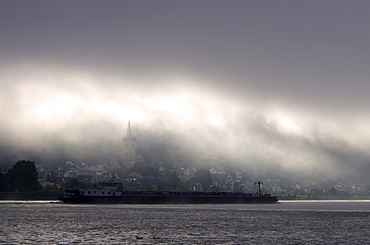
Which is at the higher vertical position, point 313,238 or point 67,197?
point 67,197

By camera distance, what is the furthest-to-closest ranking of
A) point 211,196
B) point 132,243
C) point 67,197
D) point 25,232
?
point 211,196
point 67,197
point 25,232
point 132,243

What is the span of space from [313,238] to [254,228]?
15617 mm

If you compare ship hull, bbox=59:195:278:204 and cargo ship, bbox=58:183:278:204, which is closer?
ship hull, bbox=59:195:278:204

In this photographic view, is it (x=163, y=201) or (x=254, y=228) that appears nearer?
(x=254, y=228)

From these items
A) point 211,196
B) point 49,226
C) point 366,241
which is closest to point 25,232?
point 49,226

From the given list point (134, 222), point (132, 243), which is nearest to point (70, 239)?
point (132, 243)

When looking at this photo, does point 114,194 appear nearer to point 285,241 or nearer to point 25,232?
point 25,232

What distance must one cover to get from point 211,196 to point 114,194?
4167 cm

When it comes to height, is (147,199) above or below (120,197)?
below

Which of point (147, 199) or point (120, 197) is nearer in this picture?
point (120, 197)

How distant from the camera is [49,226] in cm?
8519

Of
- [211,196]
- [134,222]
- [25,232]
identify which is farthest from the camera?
[211,196]

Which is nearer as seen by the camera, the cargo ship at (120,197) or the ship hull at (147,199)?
the ship hull at (147,199)

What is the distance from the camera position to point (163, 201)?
613 ft
